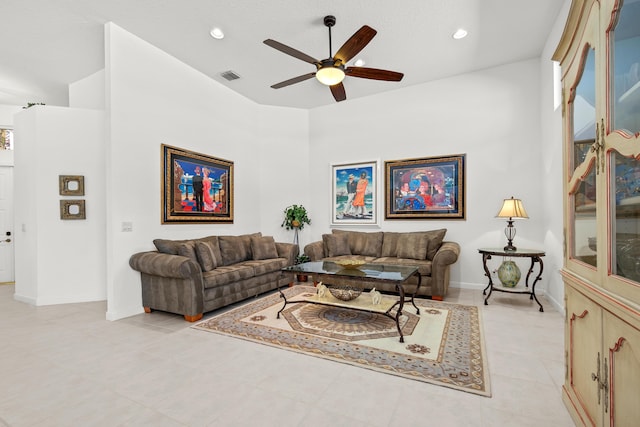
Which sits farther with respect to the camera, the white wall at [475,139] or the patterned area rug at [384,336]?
the white wall at [475,139]

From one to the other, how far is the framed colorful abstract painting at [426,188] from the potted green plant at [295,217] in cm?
162

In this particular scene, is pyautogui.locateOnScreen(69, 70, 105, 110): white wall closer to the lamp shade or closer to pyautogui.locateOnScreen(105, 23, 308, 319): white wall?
pyautogui.locateOnScreen(105, 23, 308, 319): white wall

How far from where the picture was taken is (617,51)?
1.18m

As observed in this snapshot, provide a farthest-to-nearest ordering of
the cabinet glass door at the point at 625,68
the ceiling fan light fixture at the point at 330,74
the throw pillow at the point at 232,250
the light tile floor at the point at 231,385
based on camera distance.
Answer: the throw pillow at the point at 232,250 < the ceiling fan light fixture at the point at 330,74 < the light tile floor at the point at 231,385 < the cabinet glass door at the point at 625,68

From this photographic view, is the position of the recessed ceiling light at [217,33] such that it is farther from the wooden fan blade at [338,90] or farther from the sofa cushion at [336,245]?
the sofa cushion at [336,245]

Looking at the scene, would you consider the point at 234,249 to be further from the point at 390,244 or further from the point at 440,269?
the point at 440,269

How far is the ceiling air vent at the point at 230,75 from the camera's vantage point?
4.74m

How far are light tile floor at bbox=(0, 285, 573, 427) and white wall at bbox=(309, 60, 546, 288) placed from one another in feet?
5.96

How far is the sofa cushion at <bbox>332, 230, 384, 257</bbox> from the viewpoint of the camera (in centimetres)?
509

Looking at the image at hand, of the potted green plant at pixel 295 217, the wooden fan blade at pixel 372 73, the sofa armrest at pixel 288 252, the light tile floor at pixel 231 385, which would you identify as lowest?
the light tile floor at pixel 231 385

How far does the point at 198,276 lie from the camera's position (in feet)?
10.9

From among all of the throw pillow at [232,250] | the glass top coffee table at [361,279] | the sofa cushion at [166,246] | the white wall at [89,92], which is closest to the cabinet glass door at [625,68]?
the glass top coffee table at [361,279]

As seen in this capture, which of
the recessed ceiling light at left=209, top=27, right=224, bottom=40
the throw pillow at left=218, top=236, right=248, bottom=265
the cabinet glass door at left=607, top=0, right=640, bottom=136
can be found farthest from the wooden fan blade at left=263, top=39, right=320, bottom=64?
the throw pillow at left=218, top=236, right=248, bottom=265

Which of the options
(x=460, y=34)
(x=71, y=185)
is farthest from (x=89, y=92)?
(x=460, y=34)
